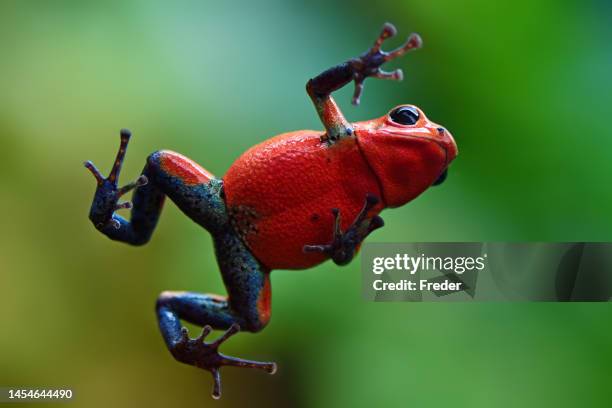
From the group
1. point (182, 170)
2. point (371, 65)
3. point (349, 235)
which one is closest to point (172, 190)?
point (182, 170)

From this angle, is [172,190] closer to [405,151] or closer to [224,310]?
[224,310]

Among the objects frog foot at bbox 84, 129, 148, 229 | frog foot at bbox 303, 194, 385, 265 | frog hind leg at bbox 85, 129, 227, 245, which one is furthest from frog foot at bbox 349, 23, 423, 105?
frog foot at bbox 84, 129, 148, 229

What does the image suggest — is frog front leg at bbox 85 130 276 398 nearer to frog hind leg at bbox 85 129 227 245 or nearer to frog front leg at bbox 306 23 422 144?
frog hind leg at bbox 85 129 227 245

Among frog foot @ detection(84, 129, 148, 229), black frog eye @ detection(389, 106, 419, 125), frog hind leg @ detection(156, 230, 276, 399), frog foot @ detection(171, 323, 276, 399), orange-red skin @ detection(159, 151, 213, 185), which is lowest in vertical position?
frog foot @ detection(171, 323, 276, 399)

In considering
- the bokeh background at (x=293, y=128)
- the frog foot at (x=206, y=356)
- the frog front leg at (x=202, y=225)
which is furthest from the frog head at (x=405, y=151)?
the bokeh background at (x=293, y=128)

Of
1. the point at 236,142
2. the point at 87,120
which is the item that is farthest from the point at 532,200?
the point at 87,120

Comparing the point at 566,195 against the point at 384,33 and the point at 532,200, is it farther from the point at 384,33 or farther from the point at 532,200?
the point at 384,33
